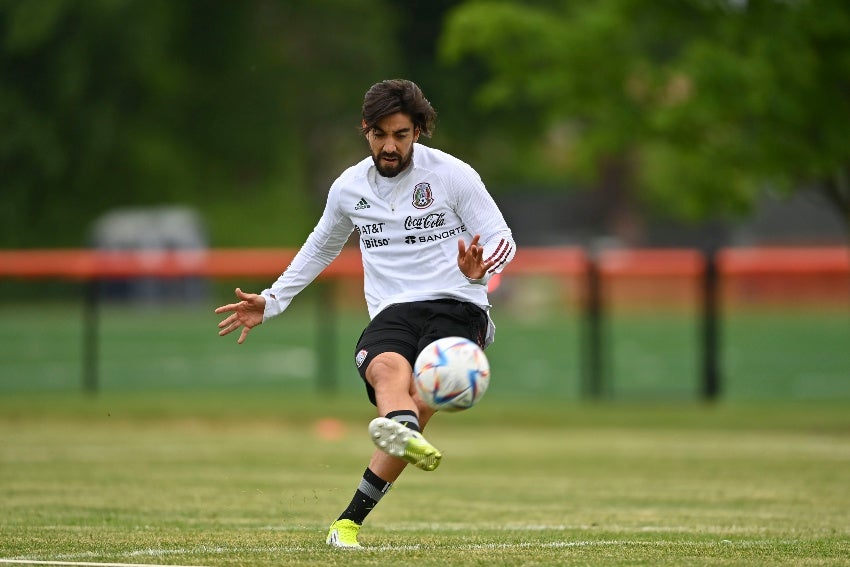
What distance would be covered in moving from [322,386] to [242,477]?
9.77m

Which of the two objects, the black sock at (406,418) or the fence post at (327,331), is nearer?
the black sock at (406,418)

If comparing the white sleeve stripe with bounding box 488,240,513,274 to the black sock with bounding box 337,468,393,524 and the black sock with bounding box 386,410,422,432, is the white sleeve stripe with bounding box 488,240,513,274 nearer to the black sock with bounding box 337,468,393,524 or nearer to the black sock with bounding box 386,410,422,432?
the black sock with bounding box 386,410,422,432

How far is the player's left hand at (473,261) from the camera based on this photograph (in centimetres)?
743

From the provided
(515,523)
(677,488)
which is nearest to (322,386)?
(677,488)

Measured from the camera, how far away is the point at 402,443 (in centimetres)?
705

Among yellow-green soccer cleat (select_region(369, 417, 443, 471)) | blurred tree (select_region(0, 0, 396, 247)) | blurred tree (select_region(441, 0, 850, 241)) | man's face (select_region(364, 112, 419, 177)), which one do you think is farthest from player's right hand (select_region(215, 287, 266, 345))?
blurred tree (select_region(0, 0, 396, 247))

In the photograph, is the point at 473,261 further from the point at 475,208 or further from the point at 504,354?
the point at 504,354

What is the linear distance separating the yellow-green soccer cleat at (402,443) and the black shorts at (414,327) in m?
0.60

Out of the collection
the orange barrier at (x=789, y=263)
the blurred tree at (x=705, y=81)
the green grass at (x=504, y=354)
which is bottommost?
the green grass at (x=504, y=354)

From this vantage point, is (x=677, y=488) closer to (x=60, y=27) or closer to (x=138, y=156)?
(x=60, y=27)

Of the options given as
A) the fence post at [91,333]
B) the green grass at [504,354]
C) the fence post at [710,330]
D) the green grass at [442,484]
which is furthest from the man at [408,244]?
the fence post at [91,333]

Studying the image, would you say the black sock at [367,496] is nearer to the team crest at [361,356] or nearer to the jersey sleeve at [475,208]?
the team crest at [361,356]

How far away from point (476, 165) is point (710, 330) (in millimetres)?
37517

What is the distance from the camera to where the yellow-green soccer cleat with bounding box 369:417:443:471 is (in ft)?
23.1
